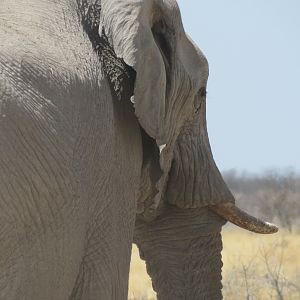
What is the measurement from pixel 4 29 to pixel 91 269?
0.64m

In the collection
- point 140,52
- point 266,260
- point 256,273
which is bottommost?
point 140,52

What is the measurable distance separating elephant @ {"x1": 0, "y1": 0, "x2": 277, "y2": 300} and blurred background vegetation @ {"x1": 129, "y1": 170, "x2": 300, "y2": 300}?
1972 millimetres

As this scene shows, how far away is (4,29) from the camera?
10.4 ft

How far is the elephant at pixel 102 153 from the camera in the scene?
2.91m

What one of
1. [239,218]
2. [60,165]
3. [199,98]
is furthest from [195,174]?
[60,165]

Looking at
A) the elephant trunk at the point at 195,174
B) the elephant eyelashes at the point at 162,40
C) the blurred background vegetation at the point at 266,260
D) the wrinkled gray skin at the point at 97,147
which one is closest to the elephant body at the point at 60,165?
the wrinkled gray skin at the point at 97,147

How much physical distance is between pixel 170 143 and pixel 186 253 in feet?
1.94

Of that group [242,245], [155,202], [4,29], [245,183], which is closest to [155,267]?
[155,202]

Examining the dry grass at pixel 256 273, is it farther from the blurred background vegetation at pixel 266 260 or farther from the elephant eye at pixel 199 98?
the elephant eye at pixel 199 98

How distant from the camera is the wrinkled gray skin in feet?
9.53

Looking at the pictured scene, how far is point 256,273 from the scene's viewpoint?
372 inches

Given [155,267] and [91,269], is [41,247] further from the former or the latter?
[155,267]

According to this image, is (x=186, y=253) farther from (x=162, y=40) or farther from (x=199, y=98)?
(x=162, y=40)

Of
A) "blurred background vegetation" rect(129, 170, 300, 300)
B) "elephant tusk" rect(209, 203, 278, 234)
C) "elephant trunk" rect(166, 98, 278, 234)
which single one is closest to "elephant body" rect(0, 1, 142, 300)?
"elephant trunk" rect(166, 98, 278, 234)
